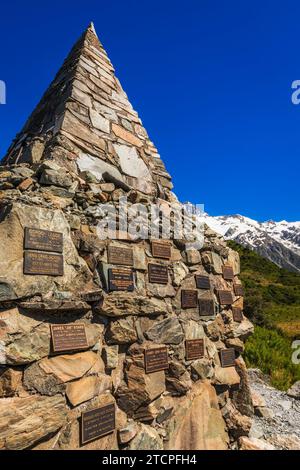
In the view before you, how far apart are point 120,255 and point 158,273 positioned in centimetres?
72

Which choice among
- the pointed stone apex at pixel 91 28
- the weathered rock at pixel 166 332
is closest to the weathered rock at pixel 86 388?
the weathered rock at pixel 166 332

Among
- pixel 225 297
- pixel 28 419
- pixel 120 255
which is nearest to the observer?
pixel 28 419

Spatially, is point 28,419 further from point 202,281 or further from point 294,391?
point 294,391

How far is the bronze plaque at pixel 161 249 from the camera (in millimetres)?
4695

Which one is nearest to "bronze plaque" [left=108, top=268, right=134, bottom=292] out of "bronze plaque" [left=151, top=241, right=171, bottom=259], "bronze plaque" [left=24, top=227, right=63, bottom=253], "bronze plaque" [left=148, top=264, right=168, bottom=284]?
"bronze plaque" [left=148, top=264, right=168, bottom=284]

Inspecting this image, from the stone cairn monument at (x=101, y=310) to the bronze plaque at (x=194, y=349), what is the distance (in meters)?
0.03

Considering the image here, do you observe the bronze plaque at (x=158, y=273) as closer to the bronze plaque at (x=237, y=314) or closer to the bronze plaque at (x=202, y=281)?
the bronze plaque at (x=202, y=281)

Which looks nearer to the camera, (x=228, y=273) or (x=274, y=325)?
(x=228, y=273)

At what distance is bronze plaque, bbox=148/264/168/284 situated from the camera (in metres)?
4.51

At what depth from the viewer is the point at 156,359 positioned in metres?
4.12

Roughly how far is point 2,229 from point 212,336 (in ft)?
12.0

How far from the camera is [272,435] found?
17.9ft

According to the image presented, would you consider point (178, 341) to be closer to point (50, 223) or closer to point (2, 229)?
point (50, 223)

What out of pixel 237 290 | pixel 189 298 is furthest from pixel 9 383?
pixel 237 290
